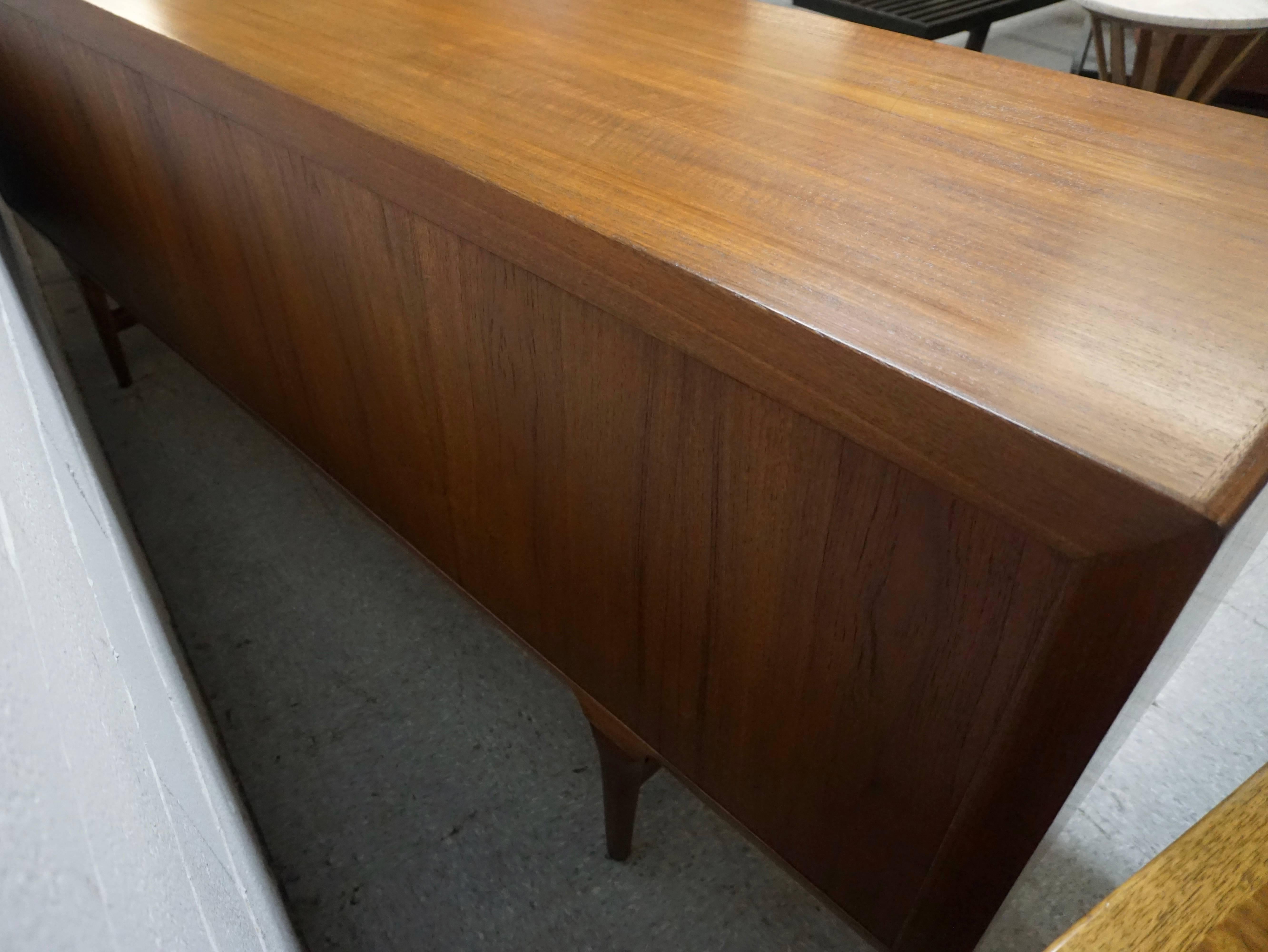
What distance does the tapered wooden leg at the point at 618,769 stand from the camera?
90cm

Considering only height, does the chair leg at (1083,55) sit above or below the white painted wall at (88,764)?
below

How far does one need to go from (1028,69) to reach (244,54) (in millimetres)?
729

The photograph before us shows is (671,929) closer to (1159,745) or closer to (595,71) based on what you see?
(1159,745)

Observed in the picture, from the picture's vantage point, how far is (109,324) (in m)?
1.81

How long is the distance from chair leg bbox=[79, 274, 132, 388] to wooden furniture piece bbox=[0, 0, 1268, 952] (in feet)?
2.48

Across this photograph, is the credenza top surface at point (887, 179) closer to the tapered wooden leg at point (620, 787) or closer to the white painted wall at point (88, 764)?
the white painted wall at point (88, 764)

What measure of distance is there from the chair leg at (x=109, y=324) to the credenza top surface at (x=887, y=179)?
877 millimetres

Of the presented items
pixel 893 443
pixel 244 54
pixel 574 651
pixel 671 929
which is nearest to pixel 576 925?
pixel 671 929

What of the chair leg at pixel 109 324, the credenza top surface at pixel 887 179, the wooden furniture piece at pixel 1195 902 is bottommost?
the chair leg at pixel 109 324

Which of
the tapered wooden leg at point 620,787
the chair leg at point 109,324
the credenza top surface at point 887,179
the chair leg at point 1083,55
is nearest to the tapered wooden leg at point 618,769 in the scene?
the tapered wooden leg at point 620,787

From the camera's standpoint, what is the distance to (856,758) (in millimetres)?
630

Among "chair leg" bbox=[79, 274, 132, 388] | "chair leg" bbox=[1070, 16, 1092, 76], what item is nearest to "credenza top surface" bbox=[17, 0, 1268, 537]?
"chair leg" bbox=[79, 274, 132, 388]

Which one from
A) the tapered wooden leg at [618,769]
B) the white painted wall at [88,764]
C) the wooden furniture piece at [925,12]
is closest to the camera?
the white painted wall at [88,764]

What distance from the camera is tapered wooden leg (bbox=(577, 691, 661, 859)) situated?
904 millimetres
